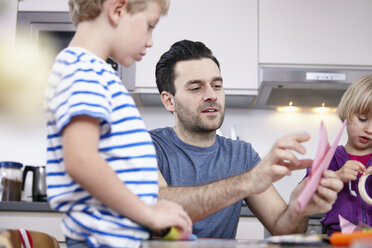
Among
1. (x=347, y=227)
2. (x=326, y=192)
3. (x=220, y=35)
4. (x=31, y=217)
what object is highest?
(x=220, y=35)

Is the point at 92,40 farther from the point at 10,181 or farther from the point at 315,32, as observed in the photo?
the point at 315,32

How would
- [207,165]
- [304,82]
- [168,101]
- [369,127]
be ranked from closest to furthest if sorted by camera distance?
[369,127] < [207,165] < [168,101] < [304,82]

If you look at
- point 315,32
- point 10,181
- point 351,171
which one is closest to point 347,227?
point 351,171

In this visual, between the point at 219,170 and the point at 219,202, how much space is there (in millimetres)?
481

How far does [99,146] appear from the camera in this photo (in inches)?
32.0

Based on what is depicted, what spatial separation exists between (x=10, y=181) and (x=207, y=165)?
1.20m

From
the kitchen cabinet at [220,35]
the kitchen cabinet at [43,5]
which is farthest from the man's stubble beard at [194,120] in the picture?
the kitchen cabinet at [43,5]

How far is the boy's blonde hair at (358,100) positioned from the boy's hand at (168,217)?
3.10 ft

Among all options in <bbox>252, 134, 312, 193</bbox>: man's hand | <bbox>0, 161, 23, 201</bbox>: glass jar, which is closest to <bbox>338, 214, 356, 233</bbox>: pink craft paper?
<bbox>252, 134, 312, 193</bbox>: man's hand

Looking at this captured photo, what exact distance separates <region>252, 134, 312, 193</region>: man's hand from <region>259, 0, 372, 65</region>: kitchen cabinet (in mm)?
1597

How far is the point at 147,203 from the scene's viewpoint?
0.82 meters

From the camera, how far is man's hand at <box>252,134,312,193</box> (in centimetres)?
97

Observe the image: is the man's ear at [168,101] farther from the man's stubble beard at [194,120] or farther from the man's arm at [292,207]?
the man's arm at [292,207]

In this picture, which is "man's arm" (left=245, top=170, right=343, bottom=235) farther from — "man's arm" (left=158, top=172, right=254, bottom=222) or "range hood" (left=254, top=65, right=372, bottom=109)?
"range hood" (left=254, top=65, right=372, bottom=109)
